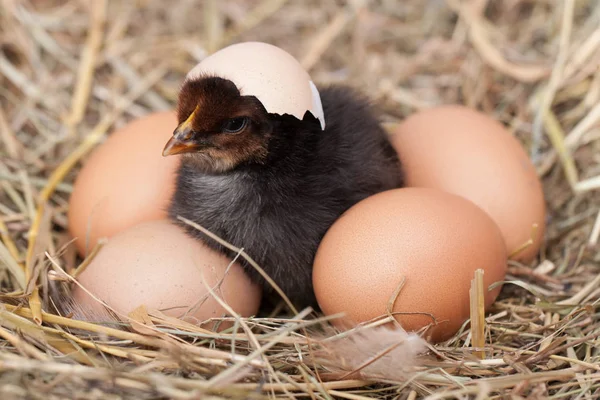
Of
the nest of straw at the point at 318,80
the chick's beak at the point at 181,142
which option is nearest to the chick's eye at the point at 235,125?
the chick's beak at the point at 181,142

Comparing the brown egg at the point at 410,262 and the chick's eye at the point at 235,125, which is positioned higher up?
the chick's eye at the point at 235,125

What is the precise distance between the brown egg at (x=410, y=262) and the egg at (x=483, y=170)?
0.25 metres

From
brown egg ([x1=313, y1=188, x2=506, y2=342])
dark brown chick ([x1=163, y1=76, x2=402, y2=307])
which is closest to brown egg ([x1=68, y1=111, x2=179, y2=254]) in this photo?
dark brown chick ([x1=163, y1=76, x2=402, y2=307])

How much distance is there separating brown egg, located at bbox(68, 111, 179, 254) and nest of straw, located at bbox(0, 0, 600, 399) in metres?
0.17

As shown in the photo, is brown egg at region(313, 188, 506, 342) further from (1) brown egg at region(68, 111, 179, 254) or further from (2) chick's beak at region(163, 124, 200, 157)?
(1) brown egg at region(68, 111, 179, 254)

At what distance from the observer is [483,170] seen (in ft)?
7.32

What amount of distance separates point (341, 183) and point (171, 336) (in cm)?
73

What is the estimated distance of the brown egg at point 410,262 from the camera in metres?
1.83

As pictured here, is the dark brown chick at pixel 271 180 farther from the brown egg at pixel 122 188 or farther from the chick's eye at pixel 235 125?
the brown egg at pixel 122 188

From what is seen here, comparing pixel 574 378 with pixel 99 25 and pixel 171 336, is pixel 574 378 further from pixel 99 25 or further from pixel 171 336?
pixel 99 25

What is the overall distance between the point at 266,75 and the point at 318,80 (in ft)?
4.43

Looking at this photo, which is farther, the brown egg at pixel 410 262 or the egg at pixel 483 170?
the egg at pixel 483 170

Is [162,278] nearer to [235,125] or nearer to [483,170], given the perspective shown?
[235,125]

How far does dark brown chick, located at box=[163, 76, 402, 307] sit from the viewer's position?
1903mm
